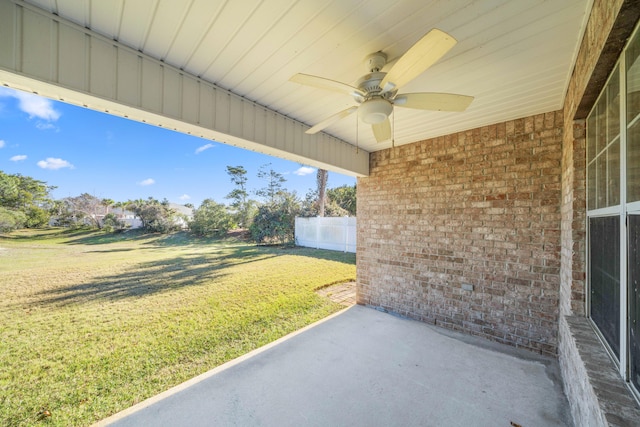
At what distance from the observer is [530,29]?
153cm

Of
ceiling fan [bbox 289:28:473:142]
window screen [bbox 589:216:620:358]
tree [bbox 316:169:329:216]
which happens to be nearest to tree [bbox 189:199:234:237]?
tree [bbox 316:169:329:216]

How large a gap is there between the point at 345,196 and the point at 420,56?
1610cm

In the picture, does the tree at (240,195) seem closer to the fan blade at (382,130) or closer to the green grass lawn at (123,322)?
the green grass lawn at (123,322)

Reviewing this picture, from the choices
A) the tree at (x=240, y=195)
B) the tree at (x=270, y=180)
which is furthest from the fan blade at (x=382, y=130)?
the tree at (x=240, y=195)

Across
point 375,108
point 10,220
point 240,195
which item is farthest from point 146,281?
point 240,195

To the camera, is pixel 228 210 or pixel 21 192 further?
pixel 228 210

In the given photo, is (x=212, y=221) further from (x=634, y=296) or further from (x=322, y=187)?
(x=634, y=296)

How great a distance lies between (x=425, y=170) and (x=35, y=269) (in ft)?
32.5

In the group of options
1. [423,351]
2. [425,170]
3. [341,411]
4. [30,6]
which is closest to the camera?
[30,6]

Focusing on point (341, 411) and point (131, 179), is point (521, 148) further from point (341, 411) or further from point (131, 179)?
point (131, 179)

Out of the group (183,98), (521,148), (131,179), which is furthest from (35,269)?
(131,179)

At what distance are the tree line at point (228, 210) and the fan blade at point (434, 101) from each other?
11166mm

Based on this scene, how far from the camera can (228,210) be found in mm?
15383

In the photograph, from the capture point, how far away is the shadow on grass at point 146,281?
4535 mm
